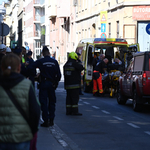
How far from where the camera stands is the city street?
9047mm

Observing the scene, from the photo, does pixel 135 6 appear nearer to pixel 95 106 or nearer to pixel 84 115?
pixel 95 106

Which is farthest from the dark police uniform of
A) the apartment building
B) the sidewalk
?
the apartment building

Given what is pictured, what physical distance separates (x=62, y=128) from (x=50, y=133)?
1030 mm

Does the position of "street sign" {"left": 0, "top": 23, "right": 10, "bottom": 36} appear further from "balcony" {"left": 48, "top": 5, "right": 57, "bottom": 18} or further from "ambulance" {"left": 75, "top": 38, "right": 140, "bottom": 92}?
"balcony" {"left": 48, "top": 5, "right": 57, "bottom": 18}

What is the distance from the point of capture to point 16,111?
187 inches

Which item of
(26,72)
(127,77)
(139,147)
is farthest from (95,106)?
(139,147)

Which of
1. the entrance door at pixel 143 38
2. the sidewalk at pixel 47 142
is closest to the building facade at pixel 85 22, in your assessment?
the entrance door at pixel 143 38

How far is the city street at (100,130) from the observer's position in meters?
9.05

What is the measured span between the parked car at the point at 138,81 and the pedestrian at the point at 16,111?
387 inches

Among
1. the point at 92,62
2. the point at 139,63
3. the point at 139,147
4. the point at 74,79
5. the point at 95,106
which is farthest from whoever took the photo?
the point at 92,62

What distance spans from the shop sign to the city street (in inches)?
665

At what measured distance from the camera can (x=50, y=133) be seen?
10359mm

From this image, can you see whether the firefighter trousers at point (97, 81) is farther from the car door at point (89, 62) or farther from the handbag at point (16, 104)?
the handbag at point (16, 104)

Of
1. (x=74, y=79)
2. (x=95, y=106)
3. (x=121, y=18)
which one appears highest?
(x=121, y=18)
